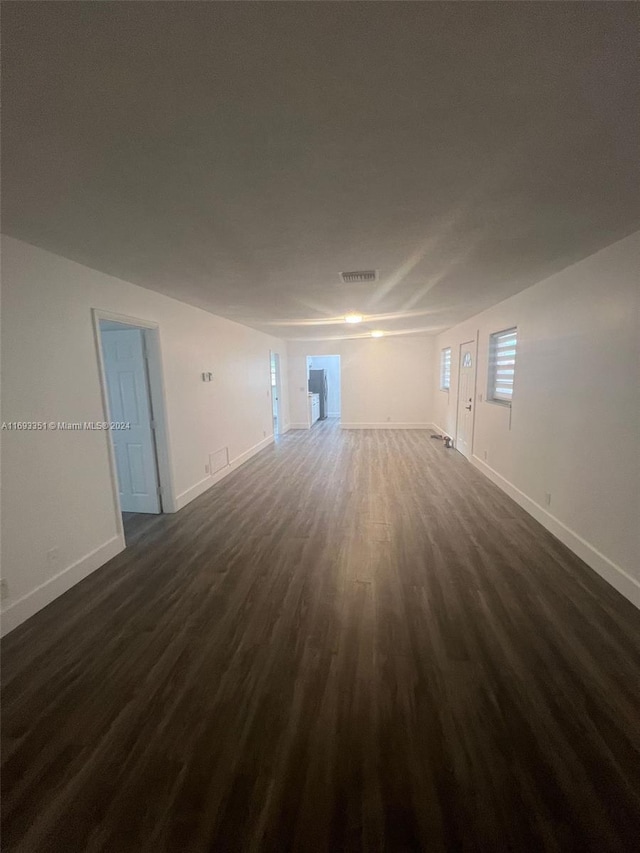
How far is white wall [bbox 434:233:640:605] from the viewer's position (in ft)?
7.40

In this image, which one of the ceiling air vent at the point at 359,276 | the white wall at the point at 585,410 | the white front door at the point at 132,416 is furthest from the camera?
the white front door at the point at 132,416

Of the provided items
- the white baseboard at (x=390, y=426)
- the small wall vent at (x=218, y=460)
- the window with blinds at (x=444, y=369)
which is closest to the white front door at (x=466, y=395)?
the window with blinds at (x=444, y=369)

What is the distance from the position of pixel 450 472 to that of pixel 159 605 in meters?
4.24

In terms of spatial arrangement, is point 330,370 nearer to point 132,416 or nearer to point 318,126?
point 132,416

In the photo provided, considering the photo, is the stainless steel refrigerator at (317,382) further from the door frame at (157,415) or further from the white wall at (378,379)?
the door frame at (157,415)

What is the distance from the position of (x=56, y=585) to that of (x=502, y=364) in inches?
207

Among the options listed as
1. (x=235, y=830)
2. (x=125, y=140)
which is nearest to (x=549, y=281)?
(x=125, y=140)

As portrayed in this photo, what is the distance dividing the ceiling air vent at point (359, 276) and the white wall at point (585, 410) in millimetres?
1686

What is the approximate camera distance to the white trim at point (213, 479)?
408 centimetres

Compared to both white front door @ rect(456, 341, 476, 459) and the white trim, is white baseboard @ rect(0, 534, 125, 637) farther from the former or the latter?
white front door @ rect(456, 341, 476, 459)

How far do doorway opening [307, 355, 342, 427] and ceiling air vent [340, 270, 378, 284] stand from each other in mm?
5842

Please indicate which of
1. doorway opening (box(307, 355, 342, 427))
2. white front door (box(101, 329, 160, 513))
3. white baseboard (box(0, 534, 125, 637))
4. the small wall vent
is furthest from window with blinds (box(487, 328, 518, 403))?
doorway opening (box(307, 355, 342, 427))

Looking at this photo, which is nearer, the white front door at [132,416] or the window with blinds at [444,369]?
the white front door at [132,416]

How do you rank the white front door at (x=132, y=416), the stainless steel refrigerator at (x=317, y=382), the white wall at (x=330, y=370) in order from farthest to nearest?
the white wall at (x=330, y=370) → the stainless steel refrigerator at (x=317, y=382) → the white front door at (x=132, y=416)
